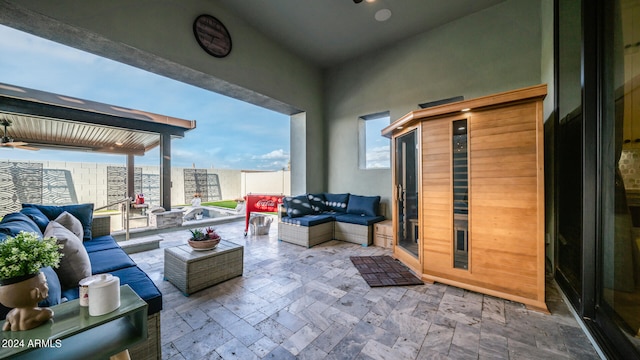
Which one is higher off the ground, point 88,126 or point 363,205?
point 88,126

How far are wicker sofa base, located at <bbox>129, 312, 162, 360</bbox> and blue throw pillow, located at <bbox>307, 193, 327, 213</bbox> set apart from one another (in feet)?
11.1

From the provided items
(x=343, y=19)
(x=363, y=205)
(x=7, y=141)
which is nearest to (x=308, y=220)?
(x=363, y=205)

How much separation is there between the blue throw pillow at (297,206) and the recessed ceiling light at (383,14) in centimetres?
356

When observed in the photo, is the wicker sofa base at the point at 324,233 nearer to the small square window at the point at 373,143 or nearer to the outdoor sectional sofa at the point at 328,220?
the outdoor sectional sofa at the point at 328,220

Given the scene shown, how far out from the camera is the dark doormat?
8.58 feet

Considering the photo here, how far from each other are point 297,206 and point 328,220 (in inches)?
27.3

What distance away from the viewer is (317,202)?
15.9ft

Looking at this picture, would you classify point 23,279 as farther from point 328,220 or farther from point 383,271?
point 328,220

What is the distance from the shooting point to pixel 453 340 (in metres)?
1.67

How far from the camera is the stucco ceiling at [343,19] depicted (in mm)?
3475

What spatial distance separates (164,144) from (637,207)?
6.60 meters

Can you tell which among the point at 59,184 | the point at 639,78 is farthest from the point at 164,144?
the point at 639,78

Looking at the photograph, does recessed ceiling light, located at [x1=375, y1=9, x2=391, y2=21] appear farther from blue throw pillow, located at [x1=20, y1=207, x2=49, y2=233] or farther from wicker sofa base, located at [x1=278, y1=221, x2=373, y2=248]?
blue throw pillow, located at [x1=20, y1=207, x2=49, y2=233]

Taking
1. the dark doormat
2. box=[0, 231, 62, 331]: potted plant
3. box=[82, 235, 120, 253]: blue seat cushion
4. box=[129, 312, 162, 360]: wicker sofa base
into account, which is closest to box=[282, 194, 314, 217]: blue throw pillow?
the dark doormat
